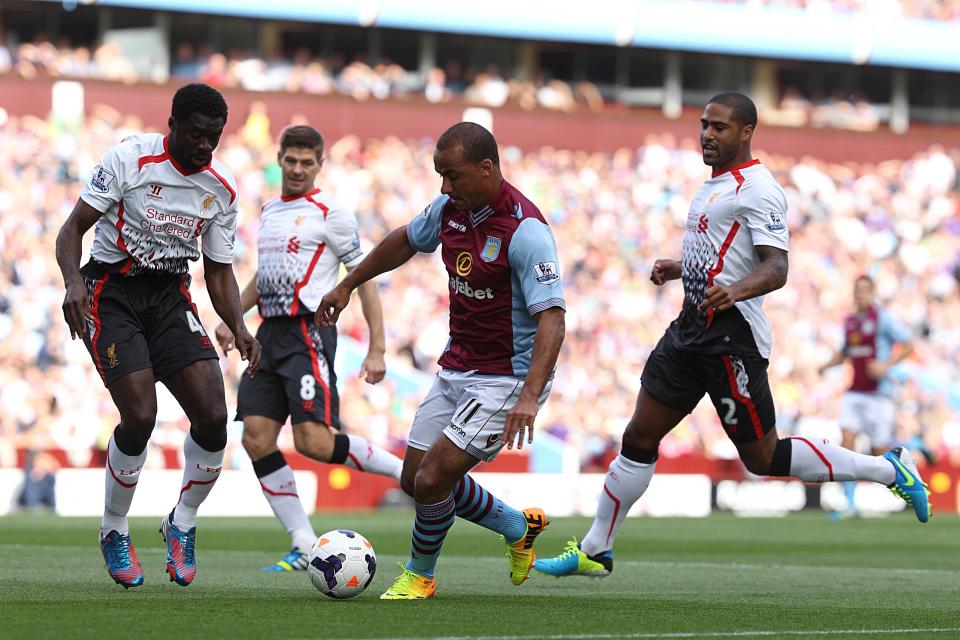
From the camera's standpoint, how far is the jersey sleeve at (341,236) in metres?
10.0

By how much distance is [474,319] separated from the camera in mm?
7355

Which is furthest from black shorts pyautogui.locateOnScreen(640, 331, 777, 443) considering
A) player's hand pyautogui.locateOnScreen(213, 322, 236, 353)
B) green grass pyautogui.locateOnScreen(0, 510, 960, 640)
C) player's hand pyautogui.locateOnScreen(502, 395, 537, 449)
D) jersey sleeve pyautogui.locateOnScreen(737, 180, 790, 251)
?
player's hand pyautogui.locateOnScreen(213, 322, 236, 353)

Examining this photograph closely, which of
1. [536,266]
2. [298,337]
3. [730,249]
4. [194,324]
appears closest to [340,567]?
[194,324]

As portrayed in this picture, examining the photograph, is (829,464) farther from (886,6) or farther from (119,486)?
(886,6)

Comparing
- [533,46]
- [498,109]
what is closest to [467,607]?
[498,109]

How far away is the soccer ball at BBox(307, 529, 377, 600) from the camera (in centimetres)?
720

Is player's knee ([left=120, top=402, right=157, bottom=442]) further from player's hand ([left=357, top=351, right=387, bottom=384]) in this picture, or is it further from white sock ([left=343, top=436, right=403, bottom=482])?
white sock ([left=343, top=436, right=403, bottom=482])

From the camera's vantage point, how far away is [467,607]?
6.96m

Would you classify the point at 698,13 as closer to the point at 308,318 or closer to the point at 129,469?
the point at 308,318

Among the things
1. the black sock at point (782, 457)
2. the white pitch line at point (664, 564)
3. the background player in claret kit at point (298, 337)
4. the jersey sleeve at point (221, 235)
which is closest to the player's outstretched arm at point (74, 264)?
the jersey sleeve at point (221, 235)

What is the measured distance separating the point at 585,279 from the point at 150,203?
62.9 ft

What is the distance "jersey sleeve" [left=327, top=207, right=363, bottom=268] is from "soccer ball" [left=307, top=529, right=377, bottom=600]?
3.10 m

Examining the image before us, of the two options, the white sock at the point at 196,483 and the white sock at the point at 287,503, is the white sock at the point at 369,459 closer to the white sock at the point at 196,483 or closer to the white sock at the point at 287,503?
the white sock at the point at 287,503

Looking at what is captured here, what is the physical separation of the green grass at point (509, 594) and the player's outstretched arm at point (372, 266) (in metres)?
1.40
